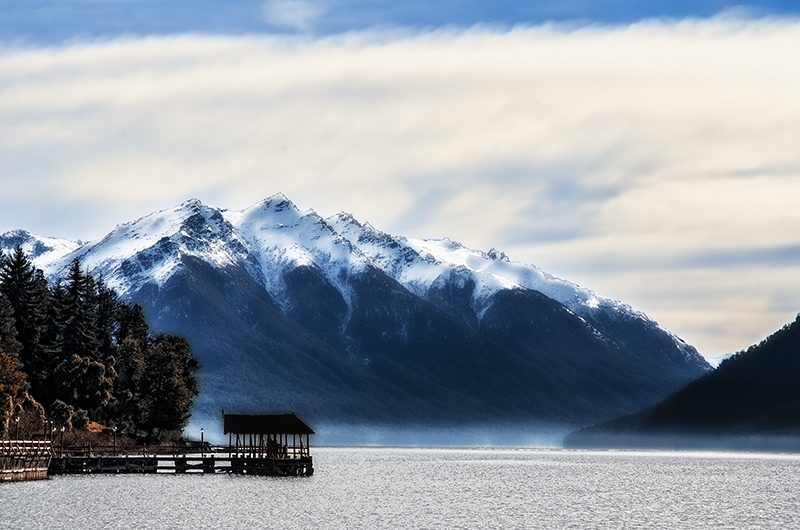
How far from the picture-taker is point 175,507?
10350 cm

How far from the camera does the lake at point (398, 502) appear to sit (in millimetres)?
92688

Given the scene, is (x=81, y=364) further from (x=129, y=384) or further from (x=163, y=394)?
(x=129, y=384)

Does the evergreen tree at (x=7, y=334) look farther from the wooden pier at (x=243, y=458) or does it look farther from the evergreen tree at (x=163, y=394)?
the evergreen tree at (x=163, y=394)

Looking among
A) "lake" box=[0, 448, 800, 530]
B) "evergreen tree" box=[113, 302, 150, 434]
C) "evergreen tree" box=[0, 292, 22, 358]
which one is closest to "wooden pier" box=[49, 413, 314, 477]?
"lake" box=[0, 448, 800, 530]

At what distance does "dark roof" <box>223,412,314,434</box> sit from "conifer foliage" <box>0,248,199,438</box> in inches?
856

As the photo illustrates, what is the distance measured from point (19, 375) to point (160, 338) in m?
62.0

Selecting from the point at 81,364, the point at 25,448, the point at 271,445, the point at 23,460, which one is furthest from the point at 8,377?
the point at 271,445

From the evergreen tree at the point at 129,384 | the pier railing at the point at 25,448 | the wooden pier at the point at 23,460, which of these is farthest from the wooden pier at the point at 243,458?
the wooden pier at the point at 23,460

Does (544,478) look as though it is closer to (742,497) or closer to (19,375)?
(742,497)

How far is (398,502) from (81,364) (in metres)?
63.8

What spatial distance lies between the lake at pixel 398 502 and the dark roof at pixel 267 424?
550cm

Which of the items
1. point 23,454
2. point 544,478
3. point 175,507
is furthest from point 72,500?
point 544,478

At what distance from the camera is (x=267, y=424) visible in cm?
14925

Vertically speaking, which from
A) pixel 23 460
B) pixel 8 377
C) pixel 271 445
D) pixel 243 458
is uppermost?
pixel 8 377
